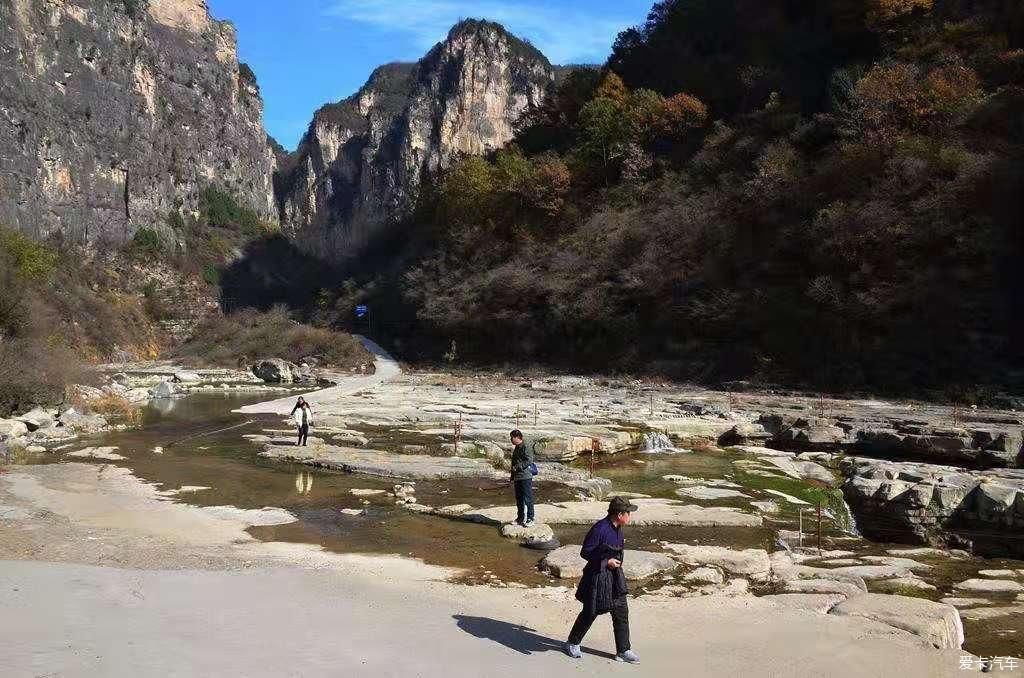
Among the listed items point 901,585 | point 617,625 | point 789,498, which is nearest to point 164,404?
point 789,498

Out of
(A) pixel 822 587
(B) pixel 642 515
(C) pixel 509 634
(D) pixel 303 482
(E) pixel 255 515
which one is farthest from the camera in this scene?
(D) pixel 303 482

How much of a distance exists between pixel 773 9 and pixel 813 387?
113 ft

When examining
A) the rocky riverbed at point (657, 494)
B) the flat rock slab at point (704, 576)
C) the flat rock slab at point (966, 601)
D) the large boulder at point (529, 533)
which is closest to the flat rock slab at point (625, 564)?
the rocky riverbed at point (657, 494)

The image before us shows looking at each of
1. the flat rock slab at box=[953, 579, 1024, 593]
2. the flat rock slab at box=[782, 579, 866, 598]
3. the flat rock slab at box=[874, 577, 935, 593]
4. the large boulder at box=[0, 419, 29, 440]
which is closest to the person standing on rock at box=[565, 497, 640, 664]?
the flat rock slab at box=[782, 579, 866, 598]

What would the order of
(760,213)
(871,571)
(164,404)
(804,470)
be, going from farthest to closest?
(760,213), (164,404), (804,470), (871,571)

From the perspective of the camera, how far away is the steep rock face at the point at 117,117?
69.9m

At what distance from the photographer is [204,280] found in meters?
86.4

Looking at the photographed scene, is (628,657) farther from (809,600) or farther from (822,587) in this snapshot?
(822,587)

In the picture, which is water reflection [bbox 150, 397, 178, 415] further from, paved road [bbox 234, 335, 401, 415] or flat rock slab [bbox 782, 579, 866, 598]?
flat rock slab [bbox 782, 579, 866, 598]

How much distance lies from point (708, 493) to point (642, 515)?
2549 millimetres

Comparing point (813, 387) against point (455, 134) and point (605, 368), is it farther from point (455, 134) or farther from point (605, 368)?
point (455, 134)

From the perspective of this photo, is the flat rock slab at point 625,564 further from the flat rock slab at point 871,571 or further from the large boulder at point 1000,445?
the large boulder at point 1000,445

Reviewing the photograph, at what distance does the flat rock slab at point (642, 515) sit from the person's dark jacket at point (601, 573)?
4860 millimetres

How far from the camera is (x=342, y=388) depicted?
36.8m
